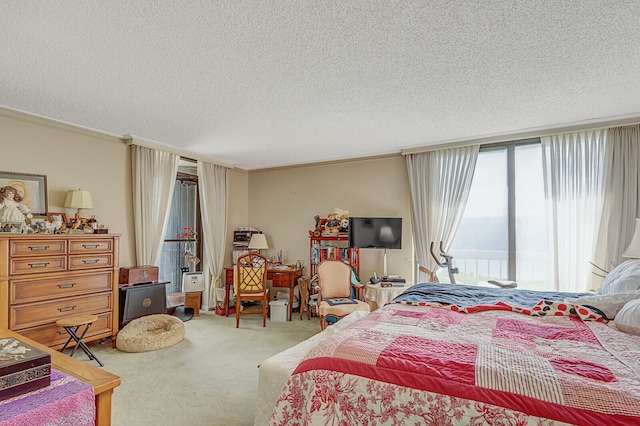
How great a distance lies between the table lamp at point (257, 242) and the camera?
5.88 m

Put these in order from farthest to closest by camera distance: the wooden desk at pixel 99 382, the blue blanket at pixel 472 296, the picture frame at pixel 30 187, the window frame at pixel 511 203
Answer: the window frame at pixel 511 203 < the picture frame at pixel 30 187 < the blue blanket at pixel 472 296 < the wooden desk at pixel 99 382

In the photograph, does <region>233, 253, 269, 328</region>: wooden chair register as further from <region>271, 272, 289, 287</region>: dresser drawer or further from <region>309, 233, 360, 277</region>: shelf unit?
<region>309, 233, 360, 277</region>: shelf unit

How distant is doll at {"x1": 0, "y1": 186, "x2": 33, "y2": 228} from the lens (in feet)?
10.3

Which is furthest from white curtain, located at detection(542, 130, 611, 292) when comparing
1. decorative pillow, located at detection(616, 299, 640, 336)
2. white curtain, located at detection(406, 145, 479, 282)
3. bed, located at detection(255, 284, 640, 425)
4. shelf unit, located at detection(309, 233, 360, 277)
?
shelf unit, located at detection(309, 233, 360, 277)

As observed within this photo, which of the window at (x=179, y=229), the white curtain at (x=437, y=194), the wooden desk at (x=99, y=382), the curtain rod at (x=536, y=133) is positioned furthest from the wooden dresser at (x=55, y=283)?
the curtain rod at (x=536, y=133)

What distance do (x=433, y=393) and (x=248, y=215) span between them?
5.55 meters

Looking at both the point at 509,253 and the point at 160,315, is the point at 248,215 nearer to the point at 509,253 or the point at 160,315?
the point at 160,315

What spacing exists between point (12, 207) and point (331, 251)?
149 inches

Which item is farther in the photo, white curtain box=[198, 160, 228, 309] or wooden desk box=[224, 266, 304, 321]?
white curtain box=[198, 160, 228, 309]

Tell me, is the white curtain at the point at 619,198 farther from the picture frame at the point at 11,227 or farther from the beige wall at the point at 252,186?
the picture frame at the point at 11,227

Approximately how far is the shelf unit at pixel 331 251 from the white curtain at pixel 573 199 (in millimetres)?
2467

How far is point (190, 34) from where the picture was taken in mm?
2076

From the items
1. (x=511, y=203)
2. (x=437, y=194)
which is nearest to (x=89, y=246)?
(x=437, y=194)

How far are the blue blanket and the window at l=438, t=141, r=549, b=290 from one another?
4.54 ft
